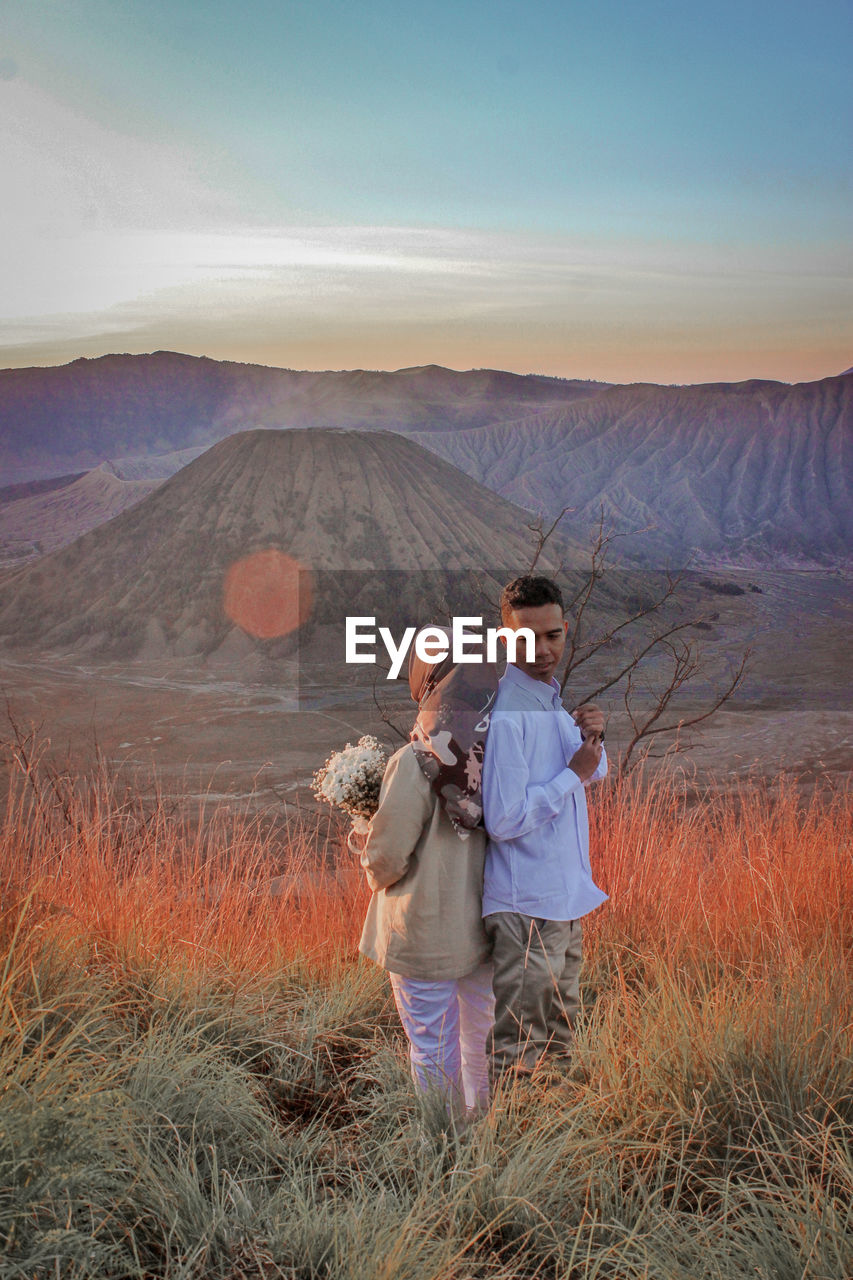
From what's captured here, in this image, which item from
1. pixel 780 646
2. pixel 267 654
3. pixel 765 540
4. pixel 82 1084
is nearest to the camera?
pixel 82 1084

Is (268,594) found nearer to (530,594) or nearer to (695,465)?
(530,594)

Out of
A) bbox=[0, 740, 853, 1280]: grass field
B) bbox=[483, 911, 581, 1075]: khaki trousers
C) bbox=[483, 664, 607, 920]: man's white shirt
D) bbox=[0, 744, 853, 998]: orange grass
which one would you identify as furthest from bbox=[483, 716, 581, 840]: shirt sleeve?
bbox=[0, 744, 853, 998]: orange grass

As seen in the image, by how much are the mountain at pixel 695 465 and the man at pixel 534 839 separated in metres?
58.1

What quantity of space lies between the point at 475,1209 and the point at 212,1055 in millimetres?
1294

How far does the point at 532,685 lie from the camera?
120 inches

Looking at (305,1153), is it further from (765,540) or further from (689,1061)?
(765,540)

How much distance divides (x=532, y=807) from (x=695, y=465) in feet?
261

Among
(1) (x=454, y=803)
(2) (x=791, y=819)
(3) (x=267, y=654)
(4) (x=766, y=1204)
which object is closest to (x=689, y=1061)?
(4) (x=766, y=1204)

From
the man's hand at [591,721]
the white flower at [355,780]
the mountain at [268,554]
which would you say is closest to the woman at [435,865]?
the white flower at [355,780]

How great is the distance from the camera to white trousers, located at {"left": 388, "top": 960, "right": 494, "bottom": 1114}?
120 inches

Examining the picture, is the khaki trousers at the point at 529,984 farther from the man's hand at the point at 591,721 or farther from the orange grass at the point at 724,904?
the orange grass at the point at 724,904

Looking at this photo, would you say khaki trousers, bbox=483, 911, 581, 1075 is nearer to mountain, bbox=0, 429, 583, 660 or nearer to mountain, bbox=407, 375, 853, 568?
mountain, bbox=0, 429, 583, 660

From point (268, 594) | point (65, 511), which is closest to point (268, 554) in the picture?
point (268, 594)

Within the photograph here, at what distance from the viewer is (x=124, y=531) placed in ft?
132
